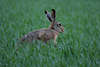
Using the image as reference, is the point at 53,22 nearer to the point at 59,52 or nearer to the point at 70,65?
the point at 59,52

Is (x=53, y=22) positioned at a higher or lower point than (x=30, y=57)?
higher

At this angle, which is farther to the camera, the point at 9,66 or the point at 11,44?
the point at 11,44

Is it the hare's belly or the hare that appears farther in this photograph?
the hare's belly

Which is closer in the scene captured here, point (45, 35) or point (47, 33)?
point (45, 35)

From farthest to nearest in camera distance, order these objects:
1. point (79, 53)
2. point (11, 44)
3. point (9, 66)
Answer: point (11, 44), point (79, 53), point (9, 66)

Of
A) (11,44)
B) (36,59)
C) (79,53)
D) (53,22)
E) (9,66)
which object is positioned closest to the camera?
(9,66)

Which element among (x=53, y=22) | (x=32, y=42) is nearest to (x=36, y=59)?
(x=32, y=42)

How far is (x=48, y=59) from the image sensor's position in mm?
4234

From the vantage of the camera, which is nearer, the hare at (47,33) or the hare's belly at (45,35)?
the hare at (47,33)

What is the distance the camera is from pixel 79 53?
472 centimetres

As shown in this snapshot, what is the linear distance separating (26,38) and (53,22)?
142cm

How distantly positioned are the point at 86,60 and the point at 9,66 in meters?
1.38

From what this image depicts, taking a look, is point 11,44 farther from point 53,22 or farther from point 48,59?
point 53,22

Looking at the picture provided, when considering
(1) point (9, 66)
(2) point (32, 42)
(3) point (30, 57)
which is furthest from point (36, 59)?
(2) point (32, 42)
